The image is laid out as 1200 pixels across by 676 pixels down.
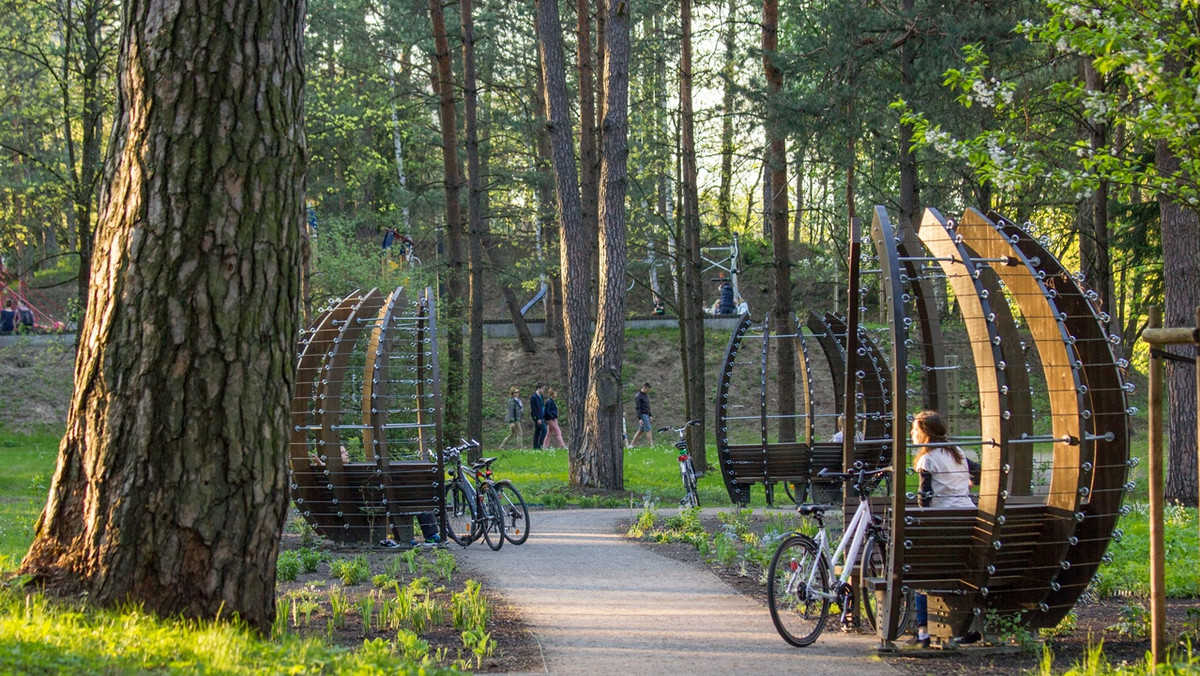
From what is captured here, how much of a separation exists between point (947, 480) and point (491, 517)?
220 inches

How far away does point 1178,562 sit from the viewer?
8.62 m

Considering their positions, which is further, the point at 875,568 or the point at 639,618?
the point at 639,618

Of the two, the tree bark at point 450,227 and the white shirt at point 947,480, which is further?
the tree bark at point 450,227

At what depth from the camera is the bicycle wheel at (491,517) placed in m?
11.0

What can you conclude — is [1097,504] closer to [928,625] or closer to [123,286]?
[928,625]

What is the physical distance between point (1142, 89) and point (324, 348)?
27.2 ft

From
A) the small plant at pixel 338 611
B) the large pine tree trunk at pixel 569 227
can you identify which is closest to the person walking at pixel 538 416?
the large pine tree trunk at pixel 569 227

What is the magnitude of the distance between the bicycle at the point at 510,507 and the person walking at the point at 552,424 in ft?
52.0

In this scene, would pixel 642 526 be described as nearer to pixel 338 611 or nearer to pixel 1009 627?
pixel 338 611

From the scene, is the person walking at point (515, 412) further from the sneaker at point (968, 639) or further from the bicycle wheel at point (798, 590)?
the sneaker at point (968, 639)

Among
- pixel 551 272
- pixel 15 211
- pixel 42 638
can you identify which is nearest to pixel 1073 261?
pixel 551 272

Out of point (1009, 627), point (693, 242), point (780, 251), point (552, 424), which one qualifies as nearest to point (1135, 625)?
point (1009, 627)

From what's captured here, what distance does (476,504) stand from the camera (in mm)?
11102

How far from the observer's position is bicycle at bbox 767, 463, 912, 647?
21.5ft
